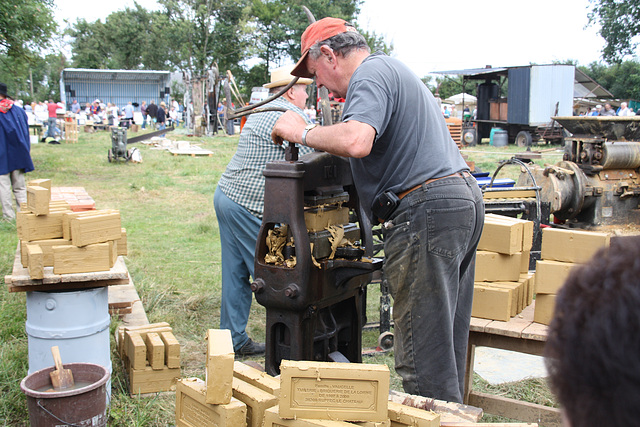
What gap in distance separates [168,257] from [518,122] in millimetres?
18830

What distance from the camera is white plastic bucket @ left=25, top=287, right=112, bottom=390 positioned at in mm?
3342

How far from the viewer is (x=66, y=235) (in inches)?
138

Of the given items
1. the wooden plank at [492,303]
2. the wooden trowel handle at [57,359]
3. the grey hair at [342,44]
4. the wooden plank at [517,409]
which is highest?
the grey hair at [342,44]

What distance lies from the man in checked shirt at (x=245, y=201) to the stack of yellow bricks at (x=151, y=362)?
599 millimetres

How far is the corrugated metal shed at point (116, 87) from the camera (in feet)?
144

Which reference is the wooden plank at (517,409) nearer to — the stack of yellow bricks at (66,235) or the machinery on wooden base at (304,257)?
the machinery on wooden base at (304,257)

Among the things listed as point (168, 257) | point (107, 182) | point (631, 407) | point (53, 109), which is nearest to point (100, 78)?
point (53, 109)

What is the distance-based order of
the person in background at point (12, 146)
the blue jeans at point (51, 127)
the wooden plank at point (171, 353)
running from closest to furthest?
the wooden plank at point (171, 353)
the person in background at point (12, 146)
the blue jeans at point (51, 127)

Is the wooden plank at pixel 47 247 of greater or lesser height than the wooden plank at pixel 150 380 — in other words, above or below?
above

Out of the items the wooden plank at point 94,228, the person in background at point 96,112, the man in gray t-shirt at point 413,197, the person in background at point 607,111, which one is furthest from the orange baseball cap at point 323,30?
the person in background at point 96,112

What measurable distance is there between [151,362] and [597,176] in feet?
16.3

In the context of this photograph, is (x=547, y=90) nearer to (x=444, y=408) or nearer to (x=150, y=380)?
(x=150, y=380)

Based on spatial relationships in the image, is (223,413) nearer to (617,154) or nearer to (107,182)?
(617,154)

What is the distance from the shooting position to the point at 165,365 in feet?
12.4
